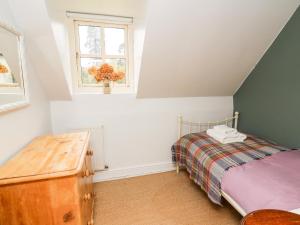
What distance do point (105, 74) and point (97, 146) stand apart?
0.96 m

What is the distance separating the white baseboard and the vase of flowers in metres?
1.15

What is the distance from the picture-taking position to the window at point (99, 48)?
7.68ft

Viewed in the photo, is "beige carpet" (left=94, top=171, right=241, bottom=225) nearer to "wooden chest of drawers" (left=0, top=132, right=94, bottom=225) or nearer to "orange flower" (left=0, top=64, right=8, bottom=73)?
"wooden chest of drawers" (left=0, top=132, right=94, bottom=225)

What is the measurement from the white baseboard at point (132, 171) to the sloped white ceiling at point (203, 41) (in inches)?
42.7

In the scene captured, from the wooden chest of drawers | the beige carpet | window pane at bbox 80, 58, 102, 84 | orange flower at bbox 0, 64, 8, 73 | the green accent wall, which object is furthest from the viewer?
window pane at bbox 80, 58, 102, 84

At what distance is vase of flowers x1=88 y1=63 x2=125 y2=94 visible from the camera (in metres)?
2.26

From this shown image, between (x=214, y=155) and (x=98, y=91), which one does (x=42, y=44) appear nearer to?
(x=98, y=91)

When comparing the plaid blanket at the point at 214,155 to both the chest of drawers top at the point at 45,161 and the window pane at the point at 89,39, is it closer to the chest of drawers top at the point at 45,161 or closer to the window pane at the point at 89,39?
the chest of drawers top at the point at 45,161

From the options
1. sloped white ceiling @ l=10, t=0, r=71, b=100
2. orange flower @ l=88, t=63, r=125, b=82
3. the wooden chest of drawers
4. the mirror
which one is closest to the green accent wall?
orange flower @ l=88, t=63, r=125, b=82

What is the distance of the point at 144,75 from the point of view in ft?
7.09

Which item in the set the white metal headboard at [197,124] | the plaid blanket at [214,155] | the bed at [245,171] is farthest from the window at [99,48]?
the bed at [245,171]

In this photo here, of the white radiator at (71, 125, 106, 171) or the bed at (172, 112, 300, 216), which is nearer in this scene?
the bed at (172, 112, 300, 216)

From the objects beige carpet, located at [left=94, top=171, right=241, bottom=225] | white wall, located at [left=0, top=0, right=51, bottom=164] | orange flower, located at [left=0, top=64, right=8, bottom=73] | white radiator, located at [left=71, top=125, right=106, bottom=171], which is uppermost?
orange flower, located at [left=0, top=64, right=8, bottom=73]

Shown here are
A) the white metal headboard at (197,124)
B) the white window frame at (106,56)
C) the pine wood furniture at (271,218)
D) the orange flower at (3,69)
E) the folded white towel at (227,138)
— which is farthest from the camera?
the white metal headboard at (197,124)
